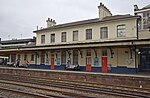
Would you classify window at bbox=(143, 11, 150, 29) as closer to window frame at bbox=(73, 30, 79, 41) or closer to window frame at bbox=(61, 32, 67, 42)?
window frame at bbox=(73, 30, 79, 41)

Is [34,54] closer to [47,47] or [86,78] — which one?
[47,47]

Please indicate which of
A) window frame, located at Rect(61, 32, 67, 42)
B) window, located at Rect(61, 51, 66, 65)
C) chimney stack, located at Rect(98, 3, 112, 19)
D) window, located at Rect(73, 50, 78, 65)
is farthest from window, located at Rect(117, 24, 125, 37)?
window frame, located at Rect(61, 32, 67, 42)

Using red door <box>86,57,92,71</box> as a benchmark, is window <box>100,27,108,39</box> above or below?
above

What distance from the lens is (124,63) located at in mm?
19266

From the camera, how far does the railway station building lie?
744 inches

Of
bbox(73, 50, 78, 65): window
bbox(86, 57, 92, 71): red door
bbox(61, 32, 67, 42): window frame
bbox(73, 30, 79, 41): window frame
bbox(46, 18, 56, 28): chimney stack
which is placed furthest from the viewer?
bbox(46, 18, 56, 28): chimney stack

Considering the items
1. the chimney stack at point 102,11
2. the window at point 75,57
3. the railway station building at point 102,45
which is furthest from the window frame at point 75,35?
the chimney stack at point 102,11

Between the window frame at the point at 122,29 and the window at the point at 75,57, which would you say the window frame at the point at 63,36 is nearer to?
the window at the point at 75,57

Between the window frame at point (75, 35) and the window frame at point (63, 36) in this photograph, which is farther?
the window frame at point (63, 36)

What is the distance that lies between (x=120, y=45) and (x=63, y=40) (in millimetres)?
10339

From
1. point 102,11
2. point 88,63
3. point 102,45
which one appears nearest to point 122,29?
point 102,45

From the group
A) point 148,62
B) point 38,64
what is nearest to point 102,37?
point 148,62

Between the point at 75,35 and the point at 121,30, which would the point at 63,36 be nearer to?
the point at 75,35

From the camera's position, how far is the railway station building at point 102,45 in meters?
18.9
